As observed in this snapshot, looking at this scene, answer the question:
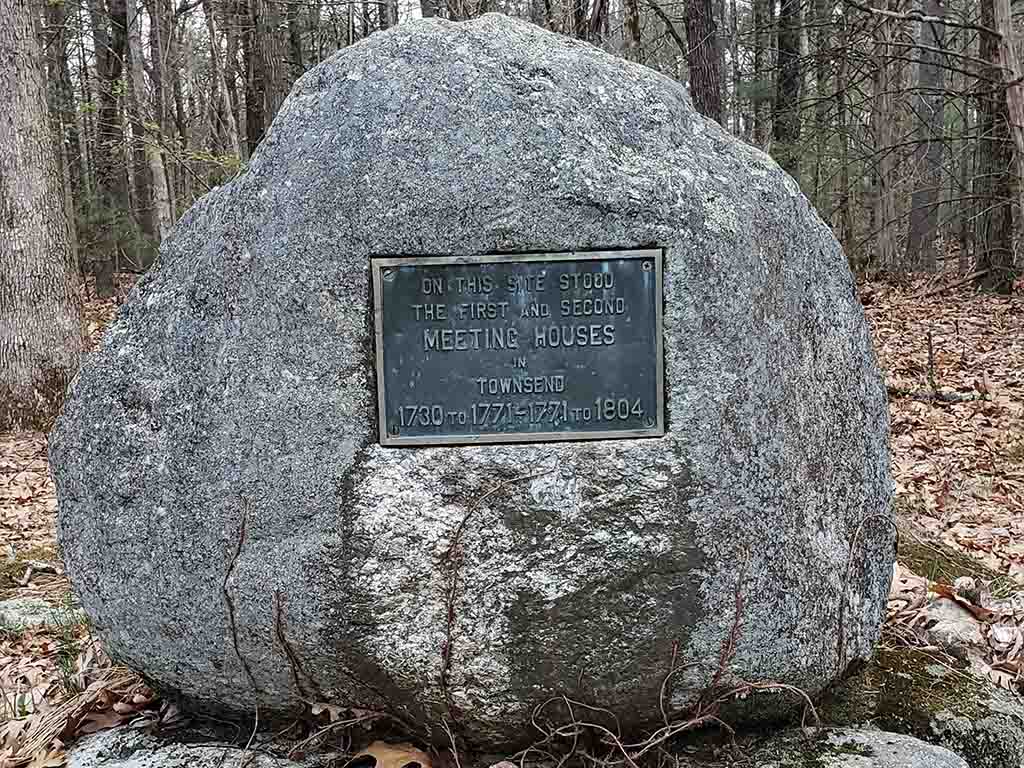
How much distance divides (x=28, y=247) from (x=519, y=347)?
20.3 ft

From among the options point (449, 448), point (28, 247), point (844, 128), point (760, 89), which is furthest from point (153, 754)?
point (760, 89)

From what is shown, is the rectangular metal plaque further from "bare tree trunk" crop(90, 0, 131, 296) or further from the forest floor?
"bare tree trunk" crop(90, 0, 131, 296)

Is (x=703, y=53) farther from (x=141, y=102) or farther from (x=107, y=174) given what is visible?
(x=107, y=174)

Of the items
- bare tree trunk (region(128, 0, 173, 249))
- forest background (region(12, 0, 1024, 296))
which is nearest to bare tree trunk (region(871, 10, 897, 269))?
forest background (region(12, 0, 1024, 296))

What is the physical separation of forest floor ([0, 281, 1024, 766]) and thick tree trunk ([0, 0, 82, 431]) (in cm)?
38

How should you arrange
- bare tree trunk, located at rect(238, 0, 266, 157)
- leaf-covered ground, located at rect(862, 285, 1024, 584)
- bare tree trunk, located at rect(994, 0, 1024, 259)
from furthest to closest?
1. bare tree trunk, located at rect(238, 0, 266, 157)
2. bare tree trunk, located at rect(994, 0, 1024, 259)
3. leaf-covered ground, located at rect(862, 285, 1024, 584)

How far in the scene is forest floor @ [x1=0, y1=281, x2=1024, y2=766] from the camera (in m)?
3.36

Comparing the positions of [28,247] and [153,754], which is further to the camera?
[28,247]

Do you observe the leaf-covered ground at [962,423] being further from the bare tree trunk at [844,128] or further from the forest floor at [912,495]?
the bare tree trunk at [844,128]

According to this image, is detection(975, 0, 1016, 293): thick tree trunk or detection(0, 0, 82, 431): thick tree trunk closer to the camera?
detection(0, 0, 82, 431): thick tree trunk

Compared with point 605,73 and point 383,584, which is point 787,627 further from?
point 605,73

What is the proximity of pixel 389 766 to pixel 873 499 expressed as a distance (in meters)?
1.61

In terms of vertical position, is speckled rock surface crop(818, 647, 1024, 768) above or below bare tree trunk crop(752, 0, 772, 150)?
below

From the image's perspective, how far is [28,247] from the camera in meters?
7.66
